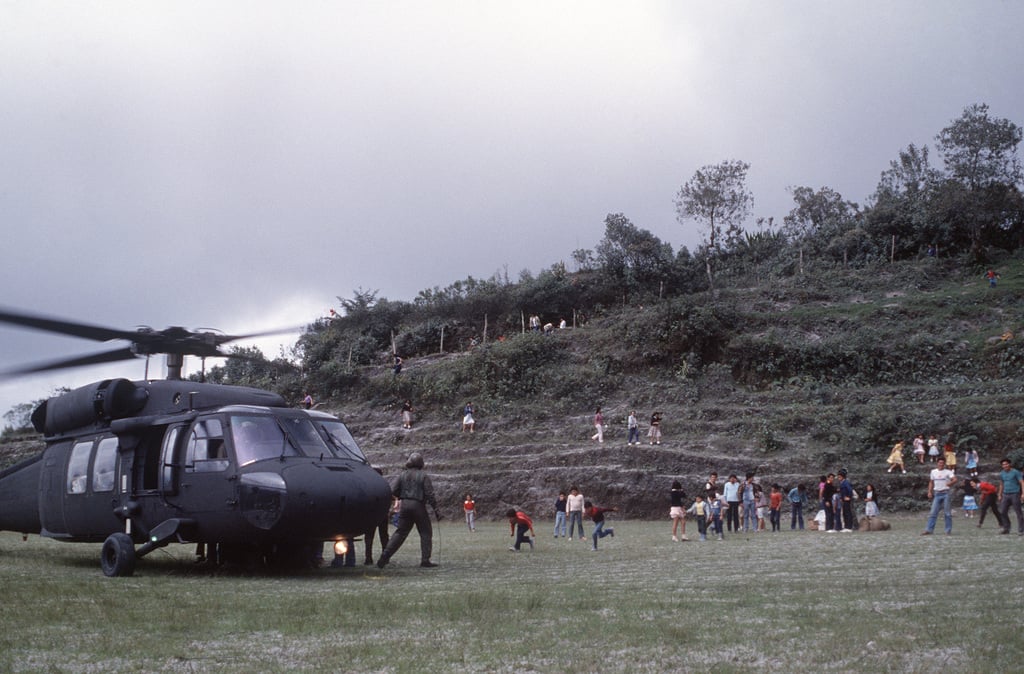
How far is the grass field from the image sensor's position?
223 inches

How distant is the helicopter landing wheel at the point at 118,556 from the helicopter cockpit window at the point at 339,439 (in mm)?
2987

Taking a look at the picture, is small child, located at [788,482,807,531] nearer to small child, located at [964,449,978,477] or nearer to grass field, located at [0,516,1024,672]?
small child, located at [964,449,978,477]

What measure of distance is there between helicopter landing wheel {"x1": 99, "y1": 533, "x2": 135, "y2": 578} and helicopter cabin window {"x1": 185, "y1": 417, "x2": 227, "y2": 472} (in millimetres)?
1300

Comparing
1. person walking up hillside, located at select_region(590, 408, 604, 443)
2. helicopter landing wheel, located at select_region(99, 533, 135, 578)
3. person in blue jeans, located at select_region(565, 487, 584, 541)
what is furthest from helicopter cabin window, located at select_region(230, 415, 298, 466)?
person walking up hillside, located at select_region(590, 408, 604, 443)

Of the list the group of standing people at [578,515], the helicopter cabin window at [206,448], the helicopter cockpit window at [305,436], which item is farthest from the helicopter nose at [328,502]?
the group of standing people at [578,515]

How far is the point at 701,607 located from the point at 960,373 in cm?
3290

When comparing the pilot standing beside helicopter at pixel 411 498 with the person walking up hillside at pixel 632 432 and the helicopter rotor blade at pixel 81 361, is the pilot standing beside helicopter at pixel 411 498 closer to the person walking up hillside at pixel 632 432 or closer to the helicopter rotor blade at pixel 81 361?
the helicopter rotor blade at pixel 81 361

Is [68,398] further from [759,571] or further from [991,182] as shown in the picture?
[991,182]

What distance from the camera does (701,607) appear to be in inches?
308

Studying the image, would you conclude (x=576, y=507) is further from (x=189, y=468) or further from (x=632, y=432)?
(x=632, y=432)

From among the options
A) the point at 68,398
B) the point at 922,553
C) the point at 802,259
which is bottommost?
the point at 922,553

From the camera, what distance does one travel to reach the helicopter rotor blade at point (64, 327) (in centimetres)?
1048

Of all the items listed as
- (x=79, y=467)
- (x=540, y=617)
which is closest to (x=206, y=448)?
(x=79, y=467)

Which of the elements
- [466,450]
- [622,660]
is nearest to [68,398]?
[622,660]
